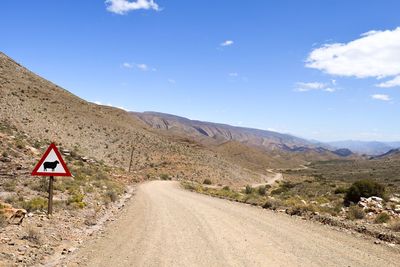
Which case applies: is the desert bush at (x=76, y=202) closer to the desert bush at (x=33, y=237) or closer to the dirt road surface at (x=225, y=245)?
the dirt road surface at (x=225, y=245)

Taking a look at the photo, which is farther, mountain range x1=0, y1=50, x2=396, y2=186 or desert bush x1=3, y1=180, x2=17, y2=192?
mountain range x1=0, y1=50, x2=396, y2=186

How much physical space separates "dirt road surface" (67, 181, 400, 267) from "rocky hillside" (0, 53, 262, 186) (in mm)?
44921

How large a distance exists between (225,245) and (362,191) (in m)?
21.0

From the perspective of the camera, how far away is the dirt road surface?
32.1 ft

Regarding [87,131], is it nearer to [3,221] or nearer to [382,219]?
[382,219]

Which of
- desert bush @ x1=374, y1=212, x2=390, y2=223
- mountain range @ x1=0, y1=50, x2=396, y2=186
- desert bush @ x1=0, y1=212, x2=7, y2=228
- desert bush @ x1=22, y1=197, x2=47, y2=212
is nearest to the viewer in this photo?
desert bush @ x1=0, y1=212, x2=7, y2=228

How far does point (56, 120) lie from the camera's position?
73062 millimetres

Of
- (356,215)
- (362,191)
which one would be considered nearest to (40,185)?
(356,215)

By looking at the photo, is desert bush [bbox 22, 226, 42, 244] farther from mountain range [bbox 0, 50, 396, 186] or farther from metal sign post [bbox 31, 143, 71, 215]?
mountain range [bbox 0, 50, 396, 186]

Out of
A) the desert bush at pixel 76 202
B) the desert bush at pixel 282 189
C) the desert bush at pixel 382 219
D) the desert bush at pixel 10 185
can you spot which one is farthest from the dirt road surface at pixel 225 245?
the desert bush at pixel 282 189

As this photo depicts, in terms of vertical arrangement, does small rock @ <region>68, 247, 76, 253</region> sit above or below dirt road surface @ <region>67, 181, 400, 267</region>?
below

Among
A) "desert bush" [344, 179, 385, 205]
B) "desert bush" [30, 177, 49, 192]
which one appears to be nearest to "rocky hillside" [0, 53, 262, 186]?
"desert bush" [344, 179, 385, 205]

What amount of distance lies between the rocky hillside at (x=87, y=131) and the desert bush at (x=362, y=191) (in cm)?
3479

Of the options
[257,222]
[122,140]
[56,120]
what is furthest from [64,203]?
[122,140]
